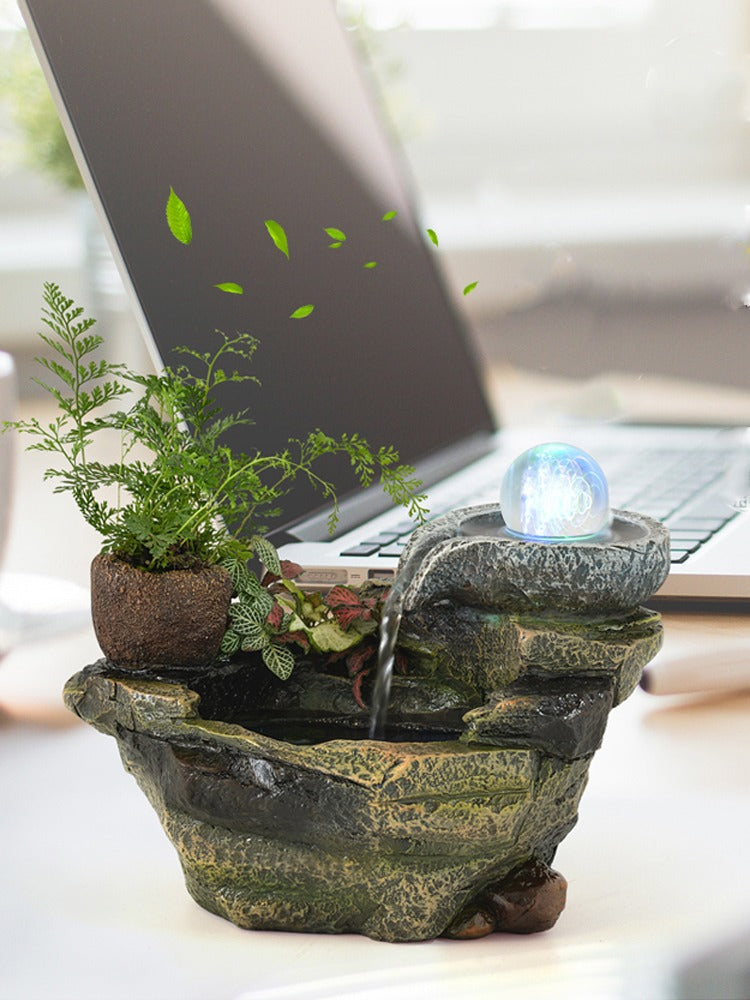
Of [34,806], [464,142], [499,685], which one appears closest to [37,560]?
[34,806]

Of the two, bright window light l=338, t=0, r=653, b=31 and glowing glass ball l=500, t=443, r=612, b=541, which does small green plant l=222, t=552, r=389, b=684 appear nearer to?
glowing glass ball l=500, t=443, r=612, b=541

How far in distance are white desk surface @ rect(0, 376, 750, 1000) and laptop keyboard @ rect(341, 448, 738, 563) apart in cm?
35

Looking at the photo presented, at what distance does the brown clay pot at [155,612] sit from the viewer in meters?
0.93

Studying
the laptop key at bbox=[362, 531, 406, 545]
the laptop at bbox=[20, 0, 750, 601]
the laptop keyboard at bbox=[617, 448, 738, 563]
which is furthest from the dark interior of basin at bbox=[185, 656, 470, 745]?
the laptop keyboard at bbox=[617, 448, 738, 563]

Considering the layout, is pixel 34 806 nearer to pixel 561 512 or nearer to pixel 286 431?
pixel 561 512

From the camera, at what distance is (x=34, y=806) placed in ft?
3.76

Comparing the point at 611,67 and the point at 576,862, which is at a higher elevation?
the point at 611,67

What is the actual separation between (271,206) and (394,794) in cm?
103

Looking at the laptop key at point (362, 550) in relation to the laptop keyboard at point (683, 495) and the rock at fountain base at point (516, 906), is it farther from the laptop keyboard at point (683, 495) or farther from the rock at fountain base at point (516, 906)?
the rock at fountain base at point (516, 906)

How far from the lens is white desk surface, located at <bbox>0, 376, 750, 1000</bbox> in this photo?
86cm

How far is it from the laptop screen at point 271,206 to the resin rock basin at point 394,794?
1.90ft

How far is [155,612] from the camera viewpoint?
93cm

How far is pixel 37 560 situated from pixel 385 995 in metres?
1.19

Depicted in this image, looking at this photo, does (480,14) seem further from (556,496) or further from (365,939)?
(365,939)
